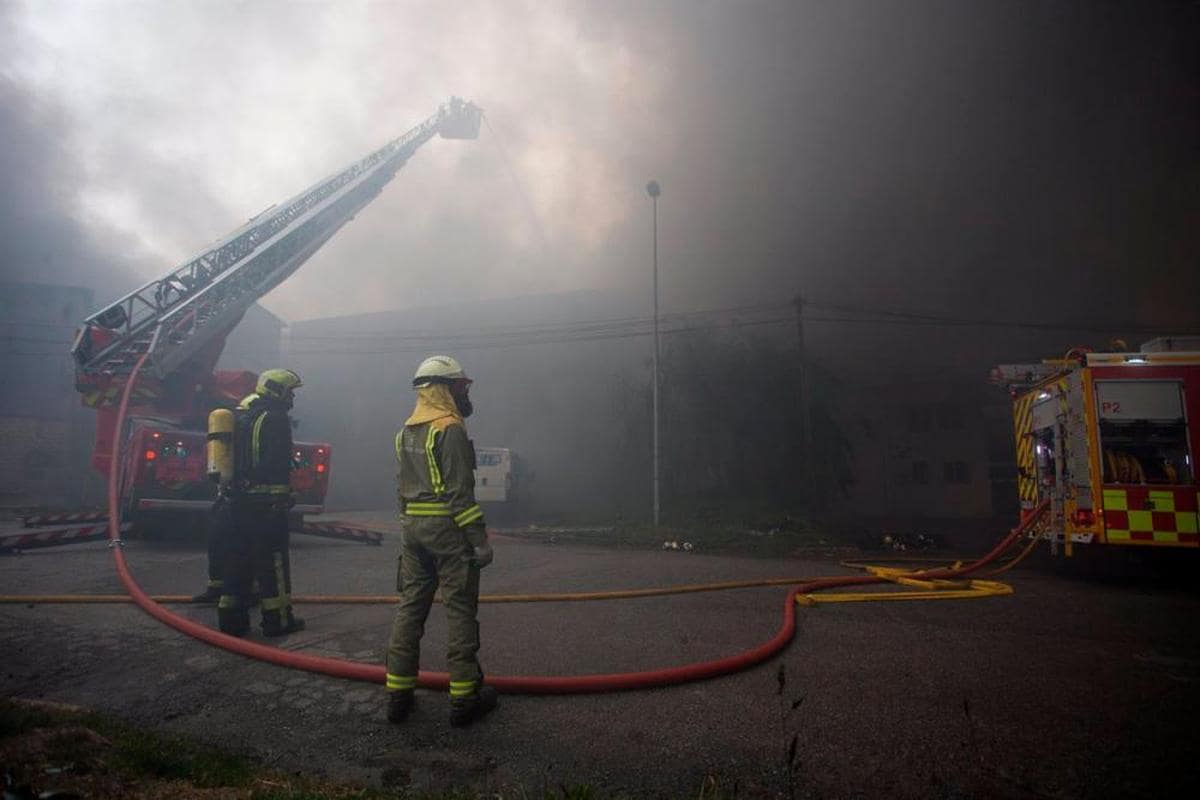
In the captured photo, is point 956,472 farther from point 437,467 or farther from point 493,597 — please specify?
point 437,467

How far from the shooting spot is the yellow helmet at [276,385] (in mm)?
4484

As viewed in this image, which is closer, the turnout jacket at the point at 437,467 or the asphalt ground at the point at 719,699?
the asphalt ground at the point at 719,699

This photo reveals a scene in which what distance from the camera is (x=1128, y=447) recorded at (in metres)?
6.99

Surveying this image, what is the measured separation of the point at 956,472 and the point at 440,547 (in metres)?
31.1

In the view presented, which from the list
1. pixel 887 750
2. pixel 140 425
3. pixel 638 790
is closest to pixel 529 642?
pixel 638 790

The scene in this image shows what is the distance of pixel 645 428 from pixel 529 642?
→ 20941mm

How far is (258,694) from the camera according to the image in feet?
9.91

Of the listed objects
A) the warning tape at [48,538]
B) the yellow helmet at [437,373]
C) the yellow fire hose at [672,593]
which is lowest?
the yellow fire hose at [672,593]

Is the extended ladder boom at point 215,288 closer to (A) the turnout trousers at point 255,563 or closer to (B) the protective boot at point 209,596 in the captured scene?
(B) the protective boot at point 209,596

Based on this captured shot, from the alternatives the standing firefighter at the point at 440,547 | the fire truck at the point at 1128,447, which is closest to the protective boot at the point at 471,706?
the standing firefighter at the point at 440,547

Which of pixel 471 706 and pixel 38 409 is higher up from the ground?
pixel 38 409

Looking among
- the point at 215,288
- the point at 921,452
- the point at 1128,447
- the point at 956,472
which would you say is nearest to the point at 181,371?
the point at 215,288

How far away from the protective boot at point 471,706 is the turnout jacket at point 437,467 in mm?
767

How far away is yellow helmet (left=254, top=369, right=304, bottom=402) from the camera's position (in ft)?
14.7
